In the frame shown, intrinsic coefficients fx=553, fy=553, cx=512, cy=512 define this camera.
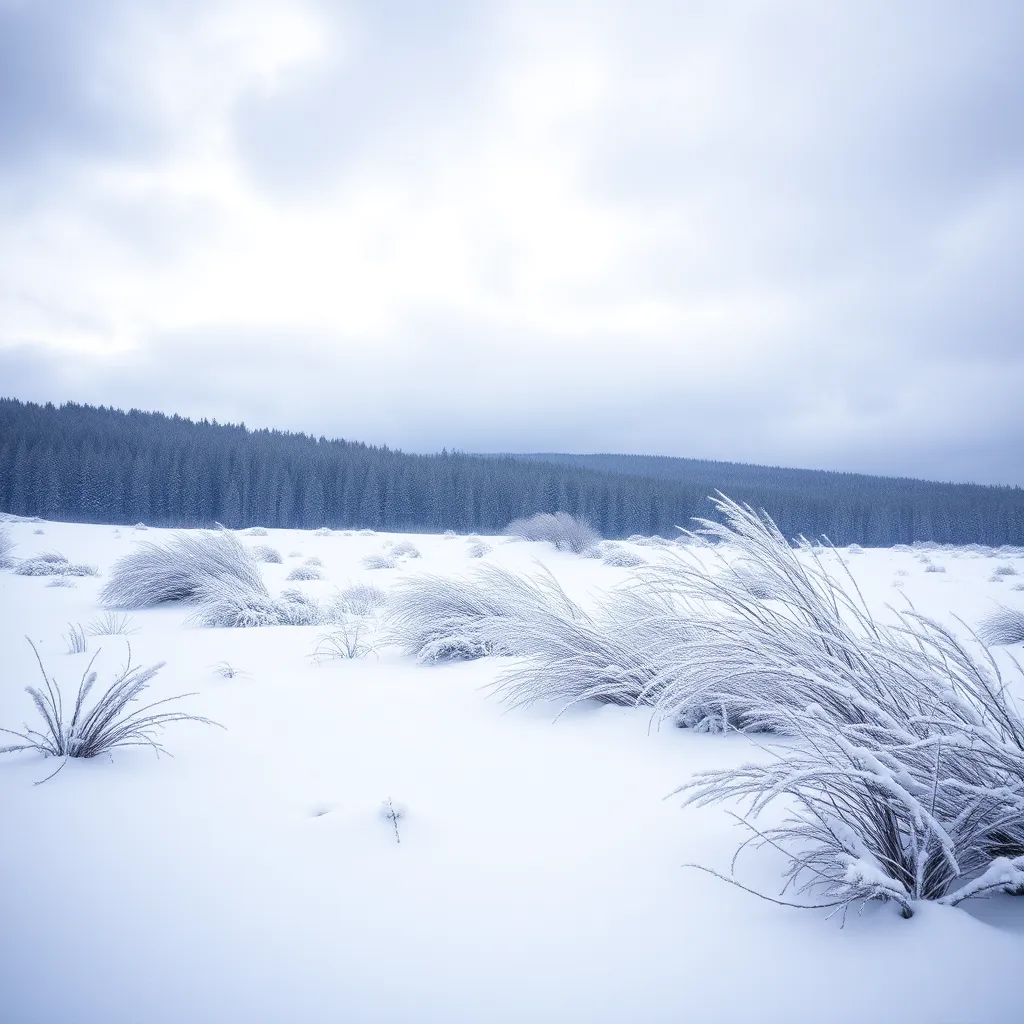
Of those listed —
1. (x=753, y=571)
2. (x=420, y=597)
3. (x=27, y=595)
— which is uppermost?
(x=753, y=571)

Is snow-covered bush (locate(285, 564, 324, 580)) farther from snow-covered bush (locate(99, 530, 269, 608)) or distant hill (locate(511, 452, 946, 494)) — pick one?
distant hill (locate(511, 452, 946, 494))

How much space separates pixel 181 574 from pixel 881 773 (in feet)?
26.1

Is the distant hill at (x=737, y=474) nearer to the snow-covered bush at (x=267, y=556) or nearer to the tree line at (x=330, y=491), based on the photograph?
the tree line at (x=330, y=491)

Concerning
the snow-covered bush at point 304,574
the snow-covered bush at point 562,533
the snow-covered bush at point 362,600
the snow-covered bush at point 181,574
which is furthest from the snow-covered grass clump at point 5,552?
the snow-covered bush at point 562,533

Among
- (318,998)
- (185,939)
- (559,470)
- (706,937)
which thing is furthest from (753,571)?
(559,470)

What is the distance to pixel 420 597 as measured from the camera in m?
4.74

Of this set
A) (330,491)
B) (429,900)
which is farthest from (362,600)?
(330,491)

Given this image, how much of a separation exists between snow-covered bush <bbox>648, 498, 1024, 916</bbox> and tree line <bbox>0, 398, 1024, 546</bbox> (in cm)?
4482

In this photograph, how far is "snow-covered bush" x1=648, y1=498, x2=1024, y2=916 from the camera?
3.98 ft

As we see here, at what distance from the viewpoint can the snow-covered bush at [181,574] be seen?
6859 millimetres

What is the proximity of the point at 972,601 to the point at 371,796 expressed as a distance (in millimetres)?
10106

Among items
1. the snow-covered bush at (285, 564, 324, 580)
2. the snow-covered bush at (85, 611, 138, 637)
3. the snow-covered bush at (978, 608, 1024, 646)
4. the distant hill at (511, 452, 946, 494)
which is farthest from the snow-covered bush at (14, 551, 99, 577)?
the distant hill at (511, 452, 946, 494)

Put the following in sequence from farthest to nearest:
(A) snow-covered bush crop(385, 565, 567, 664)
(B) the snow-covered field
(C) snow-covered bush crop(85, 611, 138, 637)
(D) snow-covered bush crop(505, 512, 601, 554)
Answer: (D) snow-covered bush crop(505, 512, 601, 554) → (C) snow-covered bush crop(85, 611, 138, 637) → (A) snow-covered bush crop(385, 565, 567, 664) → (B) the snow-covered field

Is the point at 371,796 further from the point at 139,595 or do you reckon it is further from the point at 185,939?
the point at 139,595
